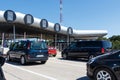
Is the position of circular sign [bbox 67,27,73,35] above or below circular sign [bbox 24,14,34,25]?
below

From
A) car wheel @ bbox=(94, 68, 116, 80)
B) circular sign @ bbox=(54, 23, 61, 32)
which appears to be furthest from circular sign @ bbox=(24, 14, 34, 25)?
car wheel @ bbox=(94, 68, 116, 80)

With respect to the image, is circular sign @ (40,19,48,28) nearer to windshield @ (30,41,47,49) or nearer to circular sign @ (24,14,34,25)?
circular sign @ (24,14,34,25)

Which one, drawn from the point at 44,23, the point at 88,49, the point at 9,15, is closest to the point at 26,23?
the point at 9,15

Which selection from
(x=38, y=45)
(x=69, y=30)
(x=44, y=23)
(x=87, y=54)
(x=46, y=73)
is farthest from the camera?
(x=69, y=30)

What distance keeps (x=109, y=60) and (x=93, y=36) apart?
5485 centimetres

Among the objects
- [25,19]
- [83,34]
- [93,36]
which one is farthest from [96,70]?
[93,36]

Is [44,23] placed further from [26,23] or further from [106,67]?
[106,67]

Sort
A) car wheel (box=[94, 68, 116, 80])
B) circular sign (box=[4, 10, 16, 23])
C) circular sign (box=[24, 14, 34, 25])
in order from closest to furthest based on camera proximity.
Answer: car wheel (box=[94, 68, 116, 80]) → circular sign (box=[4, 10, 16, 23]) → circular sign (box=[24, 14, 34, 25])

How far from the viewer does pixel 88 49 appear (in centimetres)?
1972

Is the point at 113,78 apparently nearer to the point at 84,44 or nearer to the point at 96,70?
the point at 96,70

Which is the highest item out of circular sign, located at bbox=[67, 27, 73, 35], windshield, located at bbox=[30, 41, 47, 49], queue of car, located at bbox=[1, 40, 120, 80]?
circular sign, located at bbox=[67, 27, 73, 35]

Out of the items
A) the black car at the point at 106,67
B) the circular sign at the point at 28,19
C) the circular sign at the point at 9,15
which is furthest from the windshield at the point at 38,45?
the circular sign at the point at 28,19

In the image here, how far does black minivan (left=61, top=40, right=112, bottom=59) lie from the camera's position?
62.9ft

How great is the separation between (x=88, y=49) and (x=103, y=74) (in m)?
11.1
